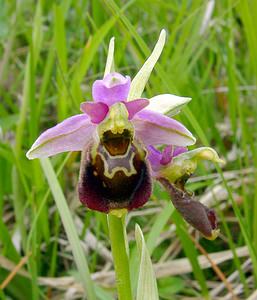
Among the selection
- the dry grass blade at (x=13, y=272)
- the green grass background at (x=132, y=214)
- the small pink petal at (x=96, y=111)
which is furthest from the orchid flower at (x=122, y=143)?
the dry grass blade at (x=13, y=272)

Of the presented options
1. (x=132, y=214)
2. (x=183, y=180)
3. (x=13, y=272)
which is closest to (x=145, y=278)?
(x=183, y=180)

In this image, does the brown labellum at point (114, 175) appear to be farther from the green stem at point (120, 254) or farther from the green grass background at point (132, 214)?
the green grass background at point (132, 214)

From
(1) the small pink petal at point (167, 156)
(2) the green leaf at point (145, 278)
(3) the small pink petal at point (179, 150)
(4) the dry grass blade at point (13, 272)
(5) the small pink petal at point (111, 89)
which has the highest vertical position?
(5) the small pink petal at point (111, 89)

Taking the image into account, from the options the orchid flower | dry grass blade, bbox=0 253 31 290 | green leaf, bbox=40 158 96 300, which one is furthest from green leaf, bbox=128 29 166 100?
dry grass blade, bbox=0 253 31 290

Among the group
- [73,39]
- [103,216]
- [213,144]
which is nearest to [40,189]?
[103,216]

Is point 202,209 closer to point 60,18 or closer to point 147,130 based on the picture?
point 147,130

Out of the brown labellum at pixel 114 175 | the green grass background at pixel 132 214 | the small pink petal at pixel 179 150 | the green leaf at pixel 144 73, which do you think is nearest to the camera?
the brown labellum at pixel 114 175
